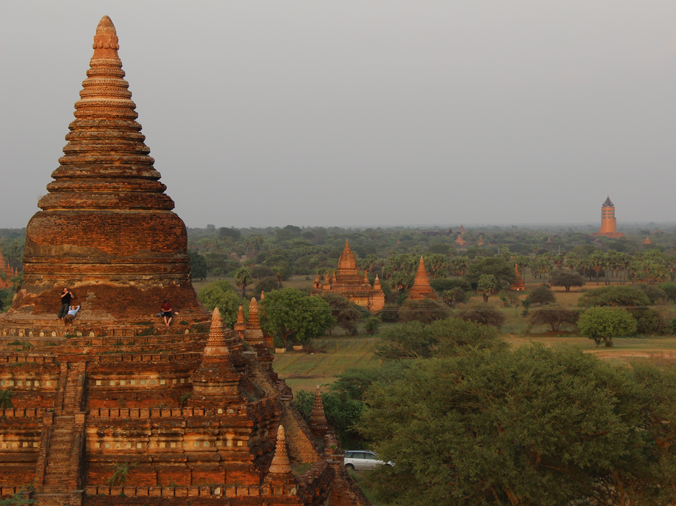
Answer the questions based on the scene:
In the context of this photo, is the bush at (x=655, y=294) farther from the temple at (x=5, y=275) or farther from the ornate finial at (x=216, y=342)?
the ornate finial at (x=216, y=342)

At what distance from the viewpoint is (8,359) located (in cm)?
1727

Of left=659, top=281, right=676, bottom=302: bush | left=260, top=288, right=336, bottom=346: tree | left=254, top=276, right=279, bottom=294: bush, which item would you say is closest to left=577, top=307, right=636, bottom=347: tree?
left=260, top=288, right=336, bottom=346: tree

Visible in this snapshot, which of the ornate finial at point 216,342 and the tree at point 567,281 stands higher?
the ornate finial at point 216,342

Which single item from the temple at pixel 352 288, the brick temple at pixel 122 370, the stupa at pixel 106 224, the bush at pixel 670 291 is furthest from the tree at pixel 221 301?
the bush at pixel 670 291

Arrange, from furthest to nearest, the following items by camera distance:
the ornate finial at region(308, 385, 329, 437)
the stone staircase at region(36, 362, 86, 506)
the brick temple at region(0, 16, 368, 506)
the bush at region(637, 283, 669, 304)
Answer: the bush at region(637, 283, 669, 304) → the ornate finial at region(308, 385, 329, 437) → the brick temple at region(0, 16, 368, 506) → the stone staircase at region(36, 362, 86, 506)

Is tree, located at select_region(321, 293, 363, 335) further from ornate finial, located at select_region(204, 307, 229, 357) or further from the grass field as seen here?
ornate finial, located at select_region(204, 307, 229, 357)

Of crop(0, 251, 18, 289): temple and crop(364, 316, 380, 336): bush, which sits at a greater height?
crop(0, 251, 18, 289): temple

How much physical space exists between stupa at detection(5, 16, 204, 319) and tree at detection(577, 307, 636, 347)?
4914 cm

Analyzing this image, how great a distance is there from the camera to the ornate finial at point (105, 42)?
19.7 metres

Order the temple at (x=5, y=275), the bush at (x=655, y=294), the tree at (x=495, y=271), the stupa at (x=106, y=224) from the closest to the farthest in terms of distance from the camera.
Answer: the stupa at (x=106, y=224) < the bush at (x=655, y=294) < the temple at (x=5, y=275) < the tree at (x=495, y=271)

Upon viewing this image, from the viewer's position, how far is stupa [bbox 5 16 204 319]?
1838cm

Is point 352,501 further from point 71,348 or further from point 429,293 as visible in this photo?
point 429,293

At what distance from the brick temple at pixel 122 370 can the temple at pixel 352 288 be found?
61.5 metres

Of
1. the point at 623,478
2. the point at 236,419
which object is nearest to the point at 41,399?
the point at 236,419
